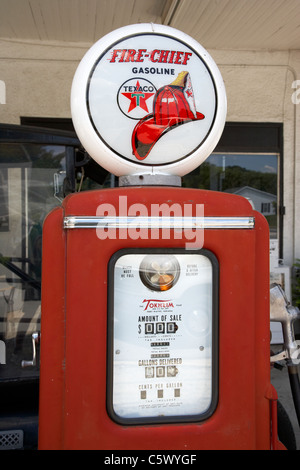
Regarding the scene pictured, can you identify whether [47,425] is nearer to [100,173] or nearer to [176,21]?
[100,173]

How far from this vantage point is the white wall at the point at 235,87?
4855 millimetres

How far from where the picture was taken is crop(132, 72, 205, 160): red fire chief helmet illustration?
1.43 metres

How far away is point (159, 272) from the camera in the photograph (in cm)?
141

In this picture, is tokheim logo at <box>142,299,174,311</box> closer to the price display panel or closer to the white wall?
the price display panel

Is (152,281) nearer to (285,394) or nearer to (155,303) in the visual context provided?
(155,303)

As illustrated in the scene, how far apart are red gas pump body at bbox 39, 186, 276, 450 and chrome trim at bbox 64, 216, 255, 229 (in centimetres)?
1

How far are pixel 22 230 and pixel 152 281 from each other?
1374 millimetres

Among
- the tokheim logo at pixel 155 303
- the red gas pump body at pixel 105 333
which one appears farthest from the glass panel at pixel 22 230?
the tokheim logo at pixel 155 303

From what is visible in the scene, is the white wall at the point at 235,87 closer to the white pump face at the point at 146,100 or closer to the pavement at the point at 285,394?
the pavement at the point at 285,394

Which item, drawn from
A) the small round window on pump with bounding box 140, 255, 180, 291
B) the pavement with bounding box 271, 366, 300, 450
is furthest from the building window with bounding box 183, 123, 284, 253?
the small round window on pump with bounding box 140, 255, 180, 291

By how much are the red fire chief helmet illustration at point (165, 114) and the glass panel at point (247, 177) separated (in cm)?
388

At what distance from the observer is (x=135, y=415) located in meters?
1.39

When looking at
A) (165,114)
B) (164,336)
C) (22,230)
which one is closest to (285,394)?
(22,230)
